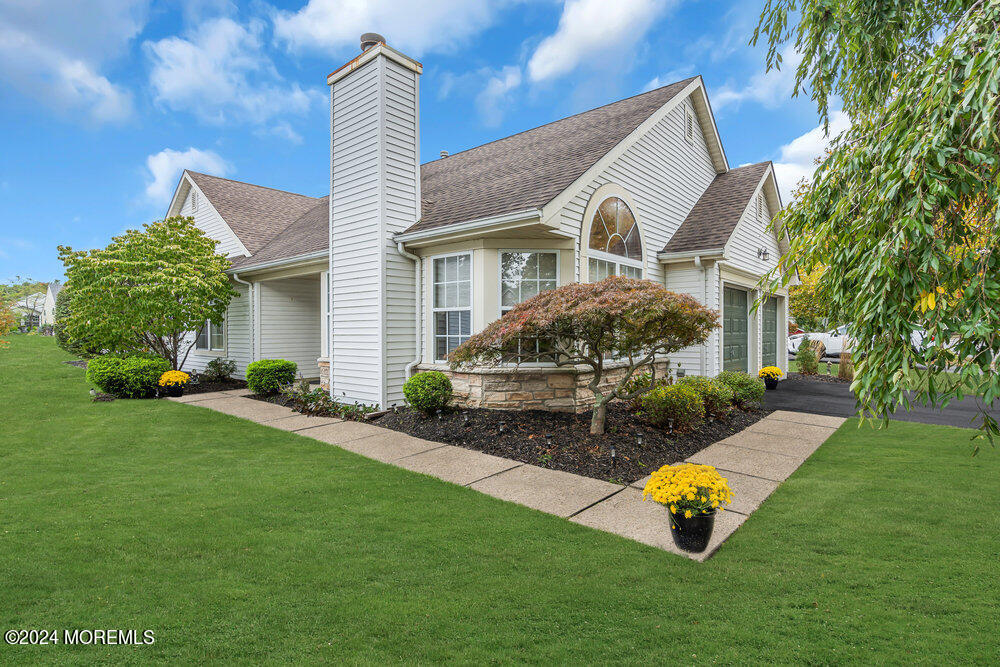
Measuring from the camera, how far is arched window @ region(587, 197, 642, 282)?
822 cm

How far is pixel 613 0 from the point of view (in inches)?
448

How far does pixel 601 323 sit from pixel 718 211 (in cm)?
724

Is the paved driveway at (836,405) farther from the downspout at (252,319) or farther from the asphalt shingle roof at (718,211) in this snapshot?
the downspout at (252,319)

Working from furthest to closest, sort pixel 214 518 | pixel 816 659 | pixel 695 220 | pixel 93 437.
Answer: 1. pixel 695 220
2. pixel 93 437
3. pixel 214 518
4. pixel 816 659

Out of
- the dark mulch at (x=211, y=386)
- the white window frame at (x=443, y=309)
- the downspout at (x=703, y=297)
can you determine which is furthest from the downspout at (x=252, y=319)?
the downspout at (x=703, y=297)

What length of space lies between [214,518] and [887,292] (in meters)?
5.00

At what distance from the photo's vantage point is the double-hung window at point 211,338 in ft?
45.3

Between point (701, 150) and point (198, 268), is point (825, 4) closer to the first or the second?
point (701, 150)

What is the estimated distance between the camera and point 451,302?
8.13m

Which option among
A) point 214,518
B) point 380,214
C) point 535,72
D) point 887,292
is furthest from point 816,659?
point 535,72

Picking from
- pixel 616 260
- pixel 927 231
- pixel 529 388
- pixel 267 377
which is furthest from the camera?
pixel 267 377

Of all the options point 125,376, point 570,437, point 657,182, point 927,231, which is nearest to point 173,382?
point 125,376

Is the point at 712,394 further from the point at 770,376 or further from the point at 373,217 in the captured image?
the point at 373,217

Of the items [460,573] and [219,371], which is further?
[219,371]
